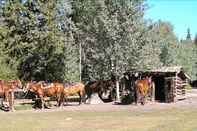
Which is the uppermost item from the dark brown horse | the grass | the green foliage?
the green foliage

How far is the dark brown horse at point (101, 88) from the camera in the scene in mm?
37469

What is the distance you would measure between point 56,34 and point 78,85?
1090 centimetres

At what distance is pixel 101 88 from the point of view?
125 feet

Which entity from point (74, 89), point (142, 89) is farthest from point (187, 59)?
point (74, 89)

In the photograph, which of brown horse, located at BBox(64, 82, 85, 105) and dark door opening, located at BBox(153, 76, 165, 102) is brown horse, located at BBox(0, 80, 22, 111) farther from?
dark door opening, located at BBox(153, 76, 165, 102)

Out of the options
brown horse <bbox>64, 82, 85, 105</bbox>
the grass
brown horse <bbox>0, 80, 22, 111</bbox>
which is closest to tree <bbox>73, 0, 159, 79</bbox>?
brown horse <bbox>64, 82, 85, 105</bbox>

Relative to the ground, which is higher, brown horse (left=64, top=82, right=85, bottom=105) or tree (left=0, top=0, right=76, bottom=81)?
tree (left=0, top=0, right=76, bottom=81)

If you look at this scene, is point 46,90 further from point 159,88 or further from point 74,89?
point 159,88

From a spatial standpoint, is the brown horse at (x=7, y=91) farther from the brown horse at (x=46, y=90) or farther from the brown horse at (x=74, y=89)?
the brown horse at (x=74, y=89)

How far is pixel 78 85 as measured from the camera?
118 ft

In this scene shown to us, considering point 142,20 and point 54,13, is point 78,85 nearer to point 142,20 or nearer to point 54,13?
point 142,20

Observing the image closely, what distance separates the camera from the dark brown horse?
37469mm

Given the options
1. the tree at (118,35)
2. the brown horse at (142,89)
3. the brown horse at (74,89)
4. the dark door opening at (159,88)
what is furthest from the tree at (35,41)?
the brown horse at (142,89)

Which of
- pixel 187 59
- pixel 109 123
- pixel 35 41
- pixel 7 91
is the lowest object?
pixel 109 123
